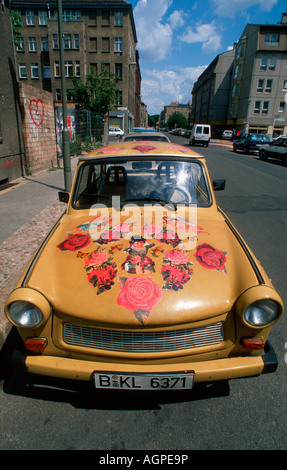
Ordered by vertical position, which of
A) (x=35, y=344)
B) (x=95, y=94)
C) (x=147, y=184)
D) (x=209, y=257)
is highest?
(x=95, y=94)

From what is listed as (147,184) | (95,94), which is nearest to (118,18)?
(95,94)

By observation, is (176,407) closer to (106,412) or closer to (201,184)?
(106,412)

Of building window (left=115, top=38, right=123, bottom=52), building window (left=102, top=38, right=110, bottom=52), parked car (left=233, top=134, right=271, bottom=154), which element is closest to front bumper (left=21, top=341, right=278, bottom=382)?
parked car (left=233, top=134, right=271, bottom=154)

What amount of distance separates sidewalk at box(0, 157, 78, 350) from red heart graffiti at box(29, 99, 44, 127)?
2.20 meters

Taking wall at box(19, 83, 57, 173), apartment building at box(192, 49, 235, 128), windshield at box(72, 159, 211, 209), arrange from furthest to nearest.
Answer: apartment building at box(192, 49, 235, 128) < wall at box(19, 83, 57, 173) < windshield at box(72, 159, 211, 209)

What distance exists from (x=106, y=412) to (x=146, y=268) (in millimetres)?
1113

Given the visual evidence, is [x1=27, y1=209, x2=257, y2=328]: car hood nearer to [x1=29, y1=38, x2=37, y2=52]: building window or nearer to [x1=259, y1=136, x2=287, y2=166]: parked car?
[x1=259, y1=136, x2=287, y2=166]: parked car

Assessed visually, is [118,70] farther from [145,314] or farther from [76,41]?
[145,314]

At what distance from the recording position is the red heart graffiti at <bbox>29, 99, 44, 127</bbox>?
408 inches

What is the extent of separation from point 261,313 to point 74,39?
47899 mm

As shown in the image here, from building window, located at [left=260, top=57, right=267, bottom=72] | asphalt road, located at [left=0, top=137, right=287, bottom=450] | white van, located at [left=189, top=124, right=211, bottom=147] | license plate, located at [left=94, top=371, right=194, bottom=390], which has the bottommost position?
asphalt road, located at [left=0, top=137, right=287, bottom=450]

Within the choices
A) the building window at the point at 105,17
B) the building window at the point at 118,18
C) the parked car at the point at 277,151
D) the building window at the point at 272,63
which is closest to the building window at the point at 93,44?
the building window at the point at 105,17

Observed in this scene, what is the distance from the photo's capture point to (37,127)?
35.8ft
